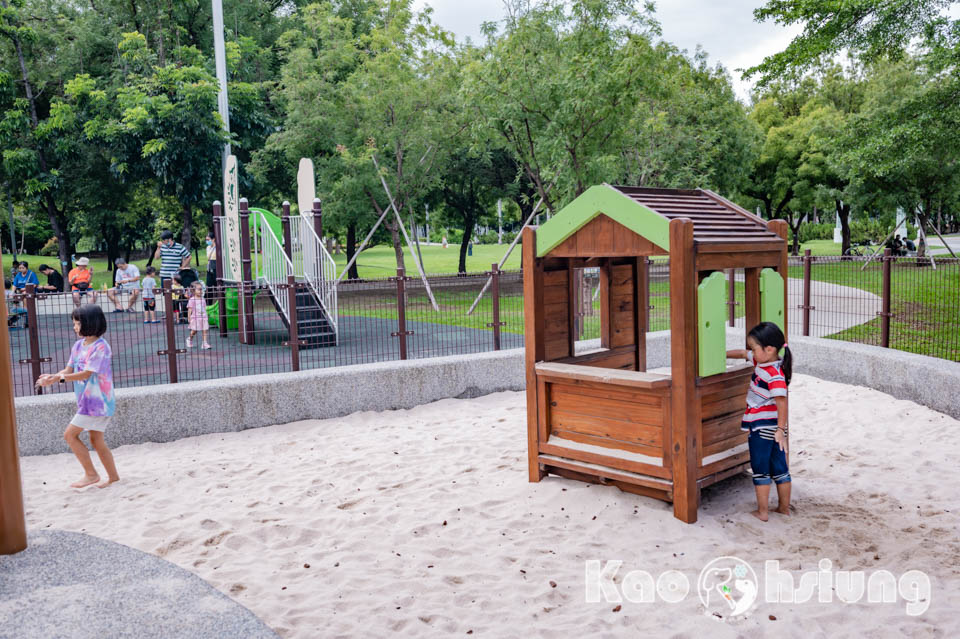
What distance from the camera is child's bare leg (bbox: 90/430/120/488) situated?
6.24 meters

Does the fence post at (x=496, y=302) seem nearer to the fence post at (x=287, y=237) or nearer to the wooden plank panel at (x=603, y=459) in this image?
the wooden plank panel at (x=603, y=459)

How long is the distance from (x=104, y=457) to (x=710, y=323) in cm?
499

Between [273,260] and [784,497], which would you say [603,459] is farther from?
[273,260]

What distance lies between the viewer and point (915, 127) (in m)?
13.8

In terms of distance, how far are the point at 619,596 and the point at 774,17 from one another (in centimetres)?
1451

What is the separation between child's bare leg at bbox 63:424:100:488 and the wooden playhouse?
3666 millimetres

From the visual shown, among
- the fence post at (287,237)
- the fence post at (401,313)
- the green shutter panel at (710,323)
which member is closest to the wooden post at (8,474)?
the green shutter panel at (710,323)

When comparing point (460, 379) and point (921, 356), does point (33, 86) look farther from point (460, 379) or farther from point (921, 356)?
point (921, 356)

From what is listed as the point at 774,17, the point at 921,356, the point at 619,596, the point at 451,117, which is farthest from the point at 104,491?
the point at 451,117

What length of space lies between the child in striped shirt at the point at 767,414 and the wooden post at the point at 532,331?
1.63 metres

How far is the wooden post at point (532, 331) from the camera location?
6047mm

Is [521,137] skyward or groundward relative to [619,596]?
skyward

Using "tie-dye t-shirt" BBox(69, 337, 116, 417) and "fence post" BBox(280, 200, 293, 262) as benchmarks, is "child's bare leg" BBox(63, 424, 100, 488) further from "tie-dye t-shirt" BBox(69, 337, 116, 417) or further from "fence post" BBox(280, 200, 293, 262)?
"fence post" BBox(280, 200, 293, 262)

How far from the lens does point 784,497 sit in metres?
5.28
